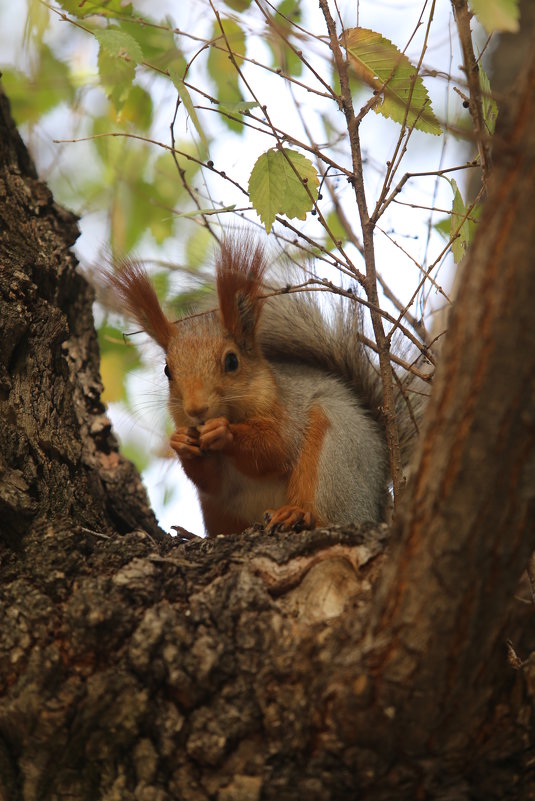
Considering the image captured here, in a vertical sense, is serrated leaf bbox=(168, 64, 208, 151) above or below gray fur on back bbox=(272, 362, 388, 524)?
above

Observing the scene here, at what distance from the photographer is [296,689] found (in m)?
1.26

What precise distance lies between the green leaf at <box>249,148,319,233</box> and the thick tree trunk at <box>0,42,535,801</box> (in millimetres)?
652

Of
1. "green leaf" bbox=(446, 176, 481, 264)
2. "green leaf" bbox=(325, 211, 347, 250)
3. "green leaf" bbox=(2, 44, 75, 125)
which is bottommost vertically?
"green leaf" bbox=(446, 176, 481, 264)

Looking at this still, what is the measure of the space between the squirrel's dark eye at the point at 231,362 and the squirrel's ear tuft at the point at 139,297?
241 mm

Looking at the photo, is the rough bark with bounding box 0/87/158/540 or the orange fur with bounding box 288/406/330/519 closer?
the rough bark with bounding box 0/87/158/540

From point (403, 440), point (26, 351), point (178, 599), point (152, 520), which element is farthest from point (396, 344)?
point (178, 599)

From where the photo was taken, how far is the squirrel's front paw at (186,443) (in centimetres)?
219

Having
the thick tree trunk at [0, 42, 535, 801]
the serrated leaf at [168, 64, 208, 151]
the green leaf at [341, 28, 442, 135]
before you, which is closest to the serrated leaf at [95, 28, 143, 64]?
the serrated leaf at [168, 64, 208, 151]

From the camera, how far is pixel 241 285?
236 centimetres

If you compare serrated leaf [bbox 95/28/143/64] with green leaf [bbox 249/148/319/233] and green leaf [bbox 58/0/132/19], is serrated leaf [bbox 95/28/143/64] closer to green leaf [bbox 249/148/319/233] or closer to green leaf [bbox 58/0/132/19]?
green leaf [bbox 58/0/132/19]

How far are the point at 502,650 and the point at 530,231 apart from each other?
1.93 ft

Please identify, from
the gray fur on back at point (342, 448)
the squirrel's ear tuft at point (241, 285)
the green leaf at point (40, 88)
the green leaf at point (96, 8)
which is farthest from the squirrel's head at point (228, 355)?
the green leaf at point (40, 88)

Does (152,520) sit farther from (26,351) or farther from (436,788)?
(436,788)

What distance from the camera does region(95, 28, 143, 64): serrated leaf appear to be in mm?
1681
